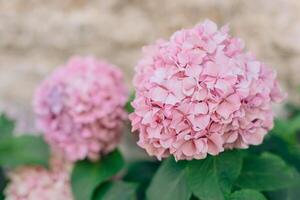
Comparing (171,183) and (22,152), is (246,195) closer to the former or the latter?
(171,183)

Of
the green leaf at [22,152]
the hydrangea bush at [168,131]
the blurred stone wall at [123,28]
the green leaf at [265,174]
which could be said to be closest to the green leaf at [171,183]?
the hydrangea bush at [168,131]

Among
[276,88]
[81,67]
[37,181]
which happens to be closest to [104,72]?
[81,67]

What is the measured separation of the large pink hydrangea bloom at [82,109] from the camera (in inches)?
53.1

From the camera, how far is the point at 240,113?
41.8 inches

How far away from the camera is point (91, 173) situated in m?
1.40

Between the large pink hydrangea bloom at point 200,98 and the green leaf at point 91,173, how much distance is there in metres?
0.30

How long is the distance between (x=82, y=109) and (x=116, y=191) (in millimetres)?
182

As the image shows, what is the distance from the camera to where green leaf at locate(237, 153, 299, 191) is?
1.19m


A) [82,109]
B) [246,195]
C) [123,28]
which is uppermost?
[123,28]

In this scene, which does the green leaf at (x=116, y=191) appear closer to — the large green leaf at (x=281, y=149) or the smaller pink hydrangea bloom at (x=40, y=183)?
the smaller pink hydrangea bloom at (x=40, y=183)

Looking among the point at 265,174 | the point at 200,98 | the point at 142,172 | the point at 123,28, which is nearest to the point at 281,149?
the point at 265,174

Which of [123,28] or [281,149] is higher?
[123,28]

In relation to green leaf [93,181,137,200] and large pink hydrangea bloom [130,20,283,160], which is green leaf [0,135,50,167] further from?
large pink hydrangea bloom [130,20,283,160]

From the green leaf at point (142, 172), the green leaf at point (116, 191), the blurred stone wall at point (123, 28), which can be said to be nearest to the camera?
the green leaf at point (116, 191)
